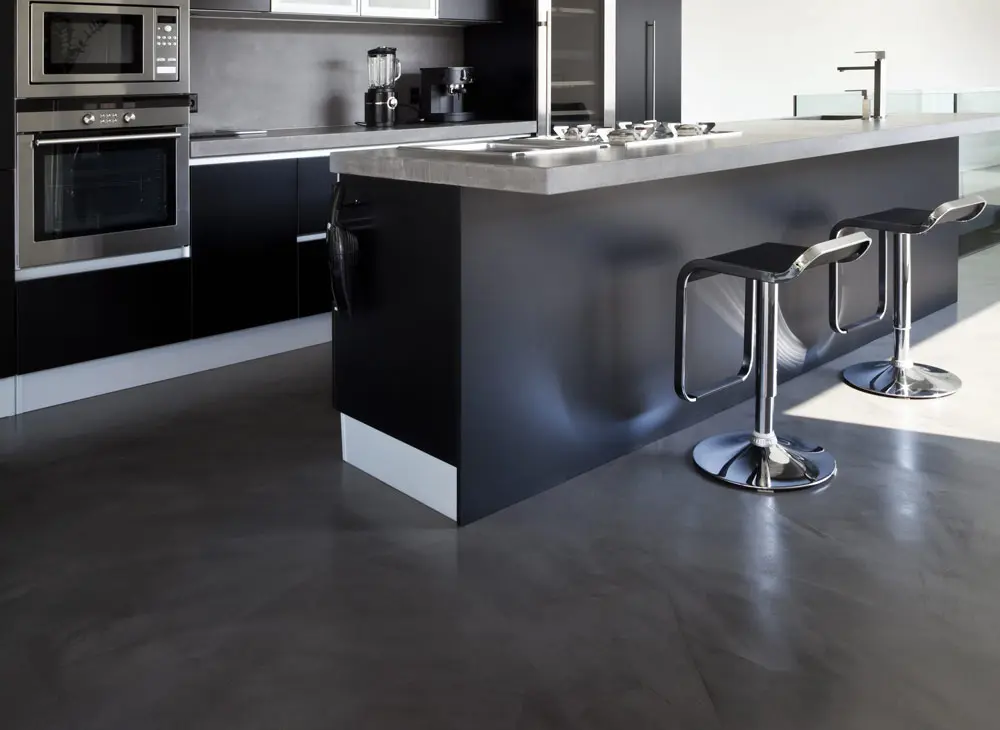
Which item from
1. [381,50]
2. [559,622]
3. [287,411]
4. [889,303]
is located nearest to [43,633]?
[559,622]

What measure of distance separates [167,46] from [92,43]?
0.93 ft

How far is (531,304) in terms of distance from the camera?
2672mm

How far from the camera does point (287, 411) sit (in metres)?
3.59

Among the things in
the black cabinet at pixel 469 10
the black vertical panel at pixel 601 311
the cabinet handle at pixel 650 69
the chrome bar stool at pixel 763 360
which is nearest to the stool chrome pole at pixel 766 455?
the chrome bar stool at pixel 763 360

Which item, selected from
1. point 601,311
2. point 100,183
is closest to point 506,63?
point 100,183

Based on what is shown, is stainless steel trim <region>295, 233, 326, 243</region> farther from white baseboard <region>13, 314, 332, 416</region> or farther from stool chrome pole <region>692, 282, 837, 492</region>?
stool chrome pole <region>692, 282, 837, 492</region>

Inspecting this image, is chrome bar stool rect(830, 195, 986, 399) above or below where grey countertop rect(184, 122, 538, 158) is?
below

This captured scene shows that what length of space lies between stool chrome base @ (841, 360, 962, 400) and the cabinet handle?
2.54m

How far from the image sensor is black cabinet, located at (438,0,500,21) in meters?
4.97

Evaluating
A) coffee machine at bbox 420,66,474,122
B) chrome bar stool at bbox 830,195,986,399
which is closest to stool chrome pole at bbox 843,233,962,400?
chrome bar stool at bbox 830,195,986,399

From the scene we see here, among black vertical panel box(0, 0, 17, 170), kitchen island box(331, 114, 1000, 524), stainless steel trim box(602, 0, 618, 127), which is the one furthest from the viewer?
stainless steel trim box(602, 0, 618, 127)

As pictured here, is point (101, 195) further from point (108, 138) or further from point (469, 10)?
point (469, 10)

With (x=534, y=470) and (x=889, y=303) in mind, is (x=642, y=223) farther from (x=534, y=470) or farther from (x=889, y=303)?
(x=889, y=303)

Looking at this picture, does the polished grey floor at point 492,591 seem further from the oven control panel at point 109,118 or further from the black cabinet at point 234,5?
the black cabinet at point 234,5
